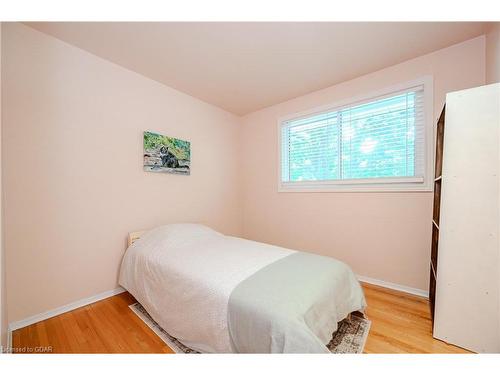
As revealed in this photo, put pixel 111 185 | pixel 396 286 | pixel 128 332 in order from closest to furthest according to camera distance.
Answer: pixel 128 332 < pixel 111 185 < pixel 396 286

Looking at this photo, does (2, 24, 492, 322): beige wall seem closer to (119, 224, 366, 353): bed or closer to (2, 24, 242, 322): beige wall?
(2, 24, 242, 322): beige wall

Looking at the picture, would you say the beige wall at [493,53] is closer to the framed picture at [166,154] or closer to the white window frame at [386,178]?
the white window frame at [386,178]

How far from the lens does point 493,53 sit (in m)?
1.50

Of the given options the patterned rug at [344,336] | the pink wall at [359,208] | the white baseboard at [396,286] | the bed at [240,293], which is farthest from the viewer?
the white baseboard at [396,286]

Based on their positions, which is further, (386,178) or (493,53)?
(386,178)

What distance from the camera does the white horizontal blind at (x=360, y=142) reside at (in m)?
2.05

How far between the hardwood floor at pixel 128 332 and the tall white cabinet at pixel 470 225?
192mm

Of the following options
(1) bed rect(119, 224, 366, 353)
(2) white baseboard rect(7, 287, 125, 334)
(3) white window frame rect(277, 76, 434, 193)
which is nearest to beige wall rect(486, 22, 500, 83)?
(3) white window frame rect(277, 76, 434, 193)

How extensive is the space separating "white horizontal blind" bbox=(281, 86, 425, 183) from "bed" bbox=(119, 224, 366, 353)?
129 cm

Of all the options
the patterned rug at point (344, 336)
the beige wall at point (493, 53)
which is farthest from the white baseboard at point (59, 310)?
the beige wall at point (493, 53)

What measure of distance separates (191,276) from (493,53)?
2.71 metres

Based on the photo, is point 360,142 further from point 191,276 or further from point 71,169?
point 71,169

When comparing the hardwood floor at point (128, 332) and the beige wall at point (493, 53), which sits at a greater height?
the beige wall at point (493, 53)

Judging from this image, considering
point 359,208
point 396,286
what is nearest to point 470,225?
point 359,208
